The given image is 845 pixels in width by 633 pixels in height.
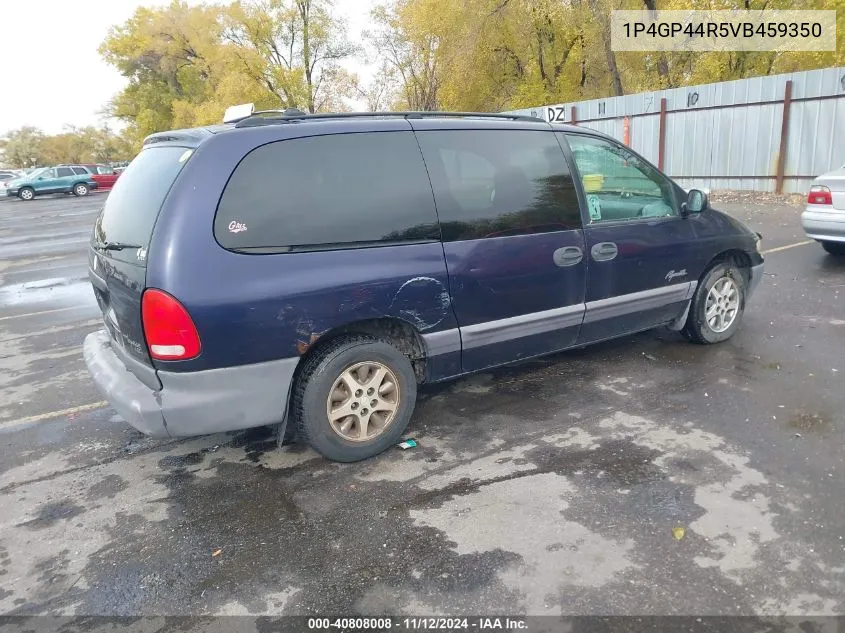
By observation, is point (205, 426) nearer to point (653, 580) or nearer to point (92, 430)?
point (92, 430)

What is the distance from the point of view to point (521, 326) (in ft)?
13.2

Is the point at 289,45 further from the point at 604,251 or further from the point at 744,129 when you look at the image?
the point at 604,251

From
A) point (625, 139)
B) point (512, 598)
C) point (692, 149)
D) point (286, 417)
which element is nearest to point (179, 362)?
point (286, 417)

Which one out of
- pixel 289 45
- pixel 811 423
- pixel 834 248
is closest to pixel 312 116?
pixel 811 423

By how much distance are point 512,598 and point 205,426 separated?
171cm

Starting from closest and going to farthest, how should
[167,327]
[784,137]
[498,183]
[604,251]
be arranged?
[167,327]
[498,183]
[604,251]
[784,137]

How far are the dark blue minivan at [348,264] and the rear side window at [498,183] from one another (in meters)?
0.01

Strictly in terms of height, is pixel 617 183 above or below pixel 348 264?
above

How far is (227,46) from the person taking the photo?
A: 32156mm

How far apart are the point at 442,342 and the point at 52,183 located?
37.4 metres

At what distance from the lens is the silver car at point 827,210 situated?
7.32 metres

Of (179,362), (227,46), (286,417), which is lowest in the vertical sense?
(286,417)

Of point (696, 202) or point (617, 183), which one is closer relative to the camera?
point (617, 183)

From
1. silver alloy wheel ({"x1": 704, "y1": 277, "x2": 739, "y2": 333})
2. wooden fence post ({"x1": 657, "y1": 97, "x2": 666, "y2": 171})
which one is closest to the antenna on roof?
silver alloy wheel ({"x1": 704, "y1": 277, "x2": 739, "y2": 333})
